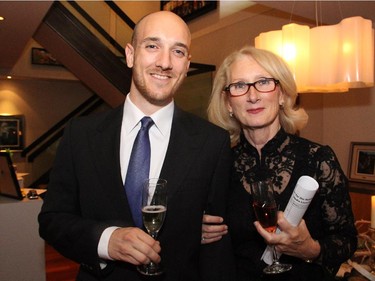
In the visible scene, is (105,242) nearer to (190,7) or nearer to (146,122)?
(146,122)

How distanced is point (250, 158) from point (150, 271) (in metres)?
0.75

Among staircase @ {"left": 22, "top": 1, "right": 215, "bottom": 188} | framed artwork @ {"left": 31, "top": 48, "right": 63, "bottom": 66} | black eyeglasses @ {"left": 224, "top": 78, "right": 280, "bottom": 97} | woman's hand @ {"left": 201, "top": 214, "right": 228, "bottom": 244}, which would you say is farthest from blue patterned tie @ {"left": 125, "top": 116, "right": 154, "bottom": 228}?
framed artwork @ {"left": 31, "top": 48, "right": 63, "bottom": 66}

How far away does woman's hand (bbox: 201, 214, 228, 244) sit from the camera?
1438 millimetres

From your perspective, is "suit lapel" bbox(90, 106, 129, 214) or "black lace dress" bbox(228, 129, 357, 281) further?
"black lace dress" bbox(228, 129, 357, 281)

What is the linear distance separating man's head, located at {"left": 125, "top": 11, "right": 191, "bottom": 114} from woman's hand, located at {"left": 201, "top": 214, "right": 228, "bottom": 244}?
0.49 meters

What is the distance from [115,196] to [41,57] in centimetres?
827

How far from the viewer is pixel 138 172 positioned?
1334 mm

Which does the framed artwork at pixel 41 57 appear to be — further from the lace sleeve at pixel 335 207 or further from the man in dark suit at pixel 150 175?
the lace sleeve at pixel 335 207

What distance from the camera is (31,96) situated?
9.66 m

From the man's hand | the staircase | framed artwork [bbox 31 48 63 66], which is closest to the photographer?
the man's hand

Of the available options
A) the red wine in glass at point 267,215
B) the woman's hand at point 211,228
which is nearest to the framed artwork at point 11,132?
the woman's hand at point 211,228

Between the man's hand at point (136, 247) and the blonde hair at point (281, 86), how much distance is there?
90 cm

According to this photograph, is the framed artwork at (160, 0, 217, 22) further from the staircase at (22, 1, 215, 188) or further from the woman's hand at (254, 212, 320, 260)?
the woman's hand at (254, 212, 320, 260)

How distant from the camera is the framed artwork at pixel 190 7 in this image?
22.0 ft
